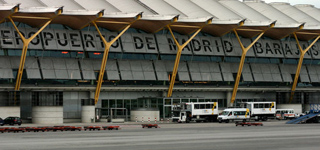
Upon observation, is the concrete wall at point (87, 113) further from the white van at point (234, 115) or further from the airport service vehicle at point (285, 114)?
the airport service vehicle at point (285, 114)

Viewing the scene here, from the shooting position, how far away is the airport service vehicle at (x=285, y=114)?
92.2m

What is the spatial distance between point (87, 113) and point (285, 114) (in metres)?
32.1

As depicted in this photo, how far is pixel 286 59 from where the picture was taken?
105812mm

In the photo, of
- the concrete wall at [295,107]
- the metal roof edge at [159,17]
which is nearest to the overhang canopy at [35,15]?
the metal roof edge at [159,17]

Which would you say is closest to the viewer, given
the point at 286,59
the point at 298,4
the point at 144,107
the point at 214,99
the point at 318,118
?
the point at 318,118

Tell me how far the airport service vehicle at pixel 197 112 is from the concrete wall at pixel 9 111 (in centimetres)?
2223

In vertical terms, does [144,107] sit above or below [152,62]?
below

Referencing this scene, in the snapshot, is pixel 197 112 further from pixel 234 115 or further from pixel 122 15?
pixel 122 15

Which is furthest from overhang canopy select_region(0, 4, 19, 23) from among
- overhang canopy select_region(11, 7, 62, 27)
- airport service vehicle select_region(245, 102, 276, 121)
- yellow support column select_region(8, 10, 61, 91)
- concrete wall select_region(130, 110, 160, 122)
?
airport service vehicle select_region(245, 102, 276, 121)

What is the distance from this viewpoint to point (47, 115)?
3108 inches

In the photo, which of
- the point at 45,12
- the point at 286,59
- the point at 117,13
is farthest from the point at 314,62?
the point at 45,12

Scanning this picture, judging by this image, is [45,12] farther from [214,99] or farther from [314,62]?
[314,62]

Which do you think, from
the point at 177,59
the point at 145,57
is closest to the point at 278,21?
the point at 177,59

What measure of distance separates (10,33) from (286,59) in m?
50.7
